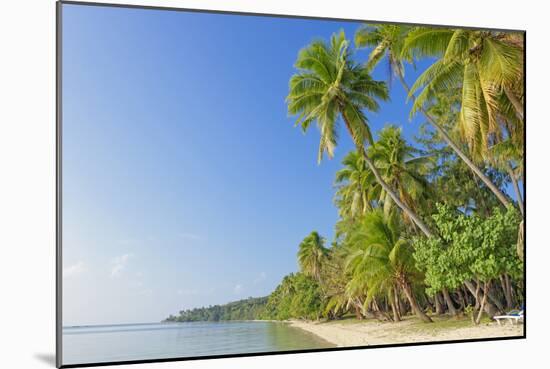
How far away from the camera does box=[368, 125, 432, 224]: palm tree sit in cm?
923

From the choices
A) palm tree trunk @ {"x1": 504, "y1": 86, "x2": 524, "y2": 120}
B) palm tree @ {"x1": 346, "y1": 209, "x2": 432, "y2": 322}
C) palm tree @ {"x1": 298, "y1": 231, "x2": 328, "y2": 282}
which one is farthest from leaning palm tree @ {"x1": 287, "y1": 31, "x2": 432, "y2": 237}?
palm tree trunk @ {"x1": 504, "y1": 86, "x2": 524, "y2": 120}

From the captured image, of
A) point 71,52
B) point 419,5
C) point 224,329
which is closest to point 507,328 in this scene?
point 224,329

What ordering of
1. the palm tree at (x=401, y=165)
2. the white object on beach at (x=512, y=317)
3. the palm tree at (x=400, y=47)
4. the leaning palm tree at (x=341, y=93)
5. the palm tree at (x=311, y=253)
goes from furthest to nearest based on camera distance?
the palm tree at (x=401, y=165), the palm tree at (x=311, y=253), the white object on beach at (x=512, y=317), the leaning palm tree at (x=341, y=93), the palm tree at (x=400, y=47)

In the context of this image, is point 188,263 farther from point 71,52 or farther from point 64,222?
point 71,52

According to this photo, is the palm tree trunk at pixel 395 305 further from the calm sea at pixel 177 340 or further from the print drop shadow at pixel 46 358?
the print drop shadow at pixel 46 358

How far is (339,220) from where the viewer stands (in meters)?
9.16

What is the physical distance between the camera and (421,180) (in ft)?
31.9

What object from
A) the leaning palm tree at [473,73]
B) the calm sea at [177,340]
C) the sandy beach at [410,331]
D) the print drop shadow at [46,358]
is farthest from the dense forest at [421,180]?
the print drop shadow at [46,358]

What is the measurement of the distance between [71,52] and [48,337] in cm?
292

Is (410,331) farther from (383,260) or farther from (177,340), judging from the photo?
(177,340)

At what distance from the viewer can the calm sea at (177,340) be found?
724 centimetres

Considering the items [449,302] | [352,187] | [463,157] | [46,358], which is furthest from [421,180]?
[46,358]

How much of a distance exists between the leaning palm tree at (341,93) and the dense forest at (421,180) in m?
0.02

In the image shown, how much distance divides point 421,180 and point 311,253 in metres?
1.83
